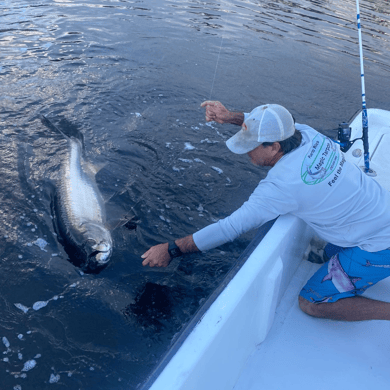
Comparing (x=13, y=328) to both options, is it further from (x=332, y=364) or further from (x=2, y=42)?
(x=2, y=42)

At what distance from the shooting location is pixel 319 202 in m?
2.89

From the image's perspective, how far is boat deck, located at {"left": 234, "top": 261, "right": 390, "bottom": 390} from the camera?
2.67 m

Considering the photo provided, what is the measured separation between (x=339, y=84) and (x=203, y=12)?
695cm

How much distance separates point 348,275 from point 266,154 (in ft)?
4.05

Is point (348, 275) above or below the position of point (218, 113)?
below

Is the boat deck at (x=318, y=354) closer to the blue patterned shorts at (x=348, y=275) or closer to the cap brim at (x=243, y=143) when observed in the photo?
the blue patterned shorts at (x=348, y=275)

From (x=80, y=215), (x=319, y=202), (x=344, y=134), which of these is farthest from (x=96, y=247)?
(x=344, y=134)

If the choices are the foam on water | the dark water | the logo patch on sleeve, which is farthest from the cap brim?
the foam on water

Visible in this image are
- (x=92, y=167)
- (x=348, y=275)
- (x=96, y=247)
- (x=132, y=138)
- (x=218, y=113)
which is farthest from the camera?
(x=132, y=138)

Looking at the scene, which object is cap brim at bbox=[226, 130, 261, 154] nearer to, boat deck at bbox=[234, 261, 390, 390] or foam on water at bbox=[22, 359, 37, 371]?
boat deck at bbox=[234, 261, 390, 390]

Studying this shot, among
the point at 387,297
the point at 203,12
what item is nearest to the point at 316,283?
the point at 387,297

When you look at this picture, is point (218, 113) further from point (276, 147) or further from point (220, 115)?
point (276, 147)

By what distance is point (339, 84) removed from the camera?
9.34 metres

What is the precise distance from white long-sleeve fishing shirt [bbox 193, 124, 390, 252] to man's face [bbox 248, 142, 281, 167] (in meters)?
0.09
